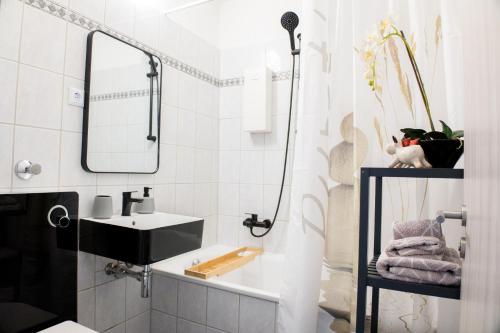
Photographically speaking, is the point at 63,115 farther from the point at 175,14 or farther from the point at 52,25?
the point at 175,14

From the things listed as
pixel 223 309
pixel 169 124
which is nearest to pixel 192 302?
pixel 223 309

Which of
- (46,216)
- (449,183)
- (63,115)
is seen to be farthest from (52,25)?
(449,183)

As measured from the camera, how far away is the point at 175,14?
78.1 inches

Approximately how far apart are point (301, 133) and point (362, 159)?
0.88 ft

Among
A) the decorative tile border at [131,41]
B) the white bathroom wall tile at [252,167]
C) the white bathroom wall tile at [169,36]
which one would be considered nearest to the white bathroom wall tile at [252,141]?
the white bathroom wall tile at [252,167]

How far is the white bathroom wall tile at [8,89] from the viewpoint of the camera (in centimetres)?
111

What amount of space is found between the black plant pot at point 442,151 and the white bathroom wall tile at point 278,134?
4.26 feet

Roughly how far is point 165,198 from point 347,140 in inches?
46.7

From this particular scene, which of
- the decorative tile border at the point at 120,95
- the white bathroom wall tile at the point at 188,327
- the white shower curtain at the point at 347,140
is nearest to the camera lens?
the white shower curtain at the point at 347,140

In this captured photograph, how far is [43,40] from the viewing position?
1236mm

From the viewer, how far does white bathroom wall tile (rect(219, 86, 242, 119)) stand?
7.58ft

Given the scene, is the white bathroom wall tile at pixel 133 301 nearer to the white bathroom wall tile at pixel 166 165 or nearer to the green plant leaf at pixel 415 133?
the white bathroom wall tile at pixel 166 165

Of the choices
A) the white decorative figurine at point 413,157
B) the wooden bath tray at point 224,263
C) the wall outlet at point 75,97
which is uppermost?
the wall outlet at point 75,97

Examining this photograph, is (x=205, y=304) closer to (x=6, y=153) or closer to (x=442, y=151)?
(x=6, y=153)
